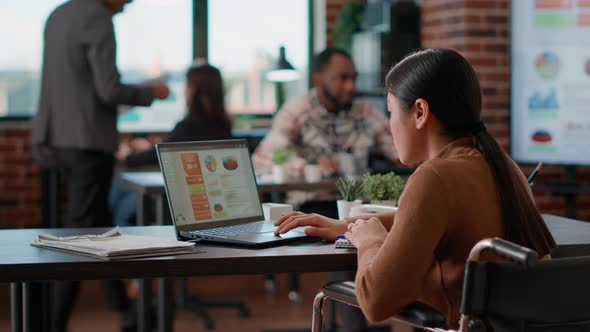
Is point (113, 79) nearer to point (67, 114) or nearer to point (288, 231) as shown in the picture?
point (67, 114)

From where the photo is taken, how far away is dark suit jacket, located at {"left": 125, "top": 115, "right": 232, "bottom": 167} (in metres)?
4.40

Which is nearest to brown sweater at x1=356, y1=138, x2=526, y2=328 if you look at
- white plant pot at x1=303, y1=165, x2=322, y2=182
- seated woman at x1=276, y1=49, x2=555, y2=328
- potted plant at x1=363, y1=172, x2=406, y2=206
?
seated woman at x1=276, y1=49, x2=555, y2=328

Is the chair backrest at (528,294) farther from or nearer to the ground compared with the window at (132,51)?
nearer to the ground

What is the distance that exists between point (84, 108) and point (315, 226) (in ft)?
7.20

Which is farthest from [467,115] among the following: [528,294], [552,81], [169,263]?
[552,81]

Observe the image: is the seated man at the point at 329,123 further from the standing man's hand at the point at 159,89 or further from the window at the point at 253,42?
the window at the point at 253,42

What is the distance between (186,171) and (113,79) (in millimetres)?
1843

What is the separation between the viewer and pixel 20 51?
5941mm

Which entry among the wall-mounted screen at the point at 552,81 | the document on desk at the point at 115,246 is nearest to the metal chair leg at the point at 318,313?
the document on desk at the point at 115,246

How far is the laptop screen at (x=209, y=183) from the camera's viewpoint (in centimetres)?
241

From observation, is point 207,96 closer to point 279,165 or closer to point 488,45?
point 279,165

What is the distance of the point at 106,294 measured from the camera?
4.16m

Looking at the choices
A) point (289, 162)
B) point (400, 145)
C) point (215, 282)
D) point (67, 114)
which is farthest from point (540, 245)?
point (215, 282)

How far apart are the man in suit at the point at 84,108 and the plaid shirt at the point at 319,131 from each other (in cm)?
75
